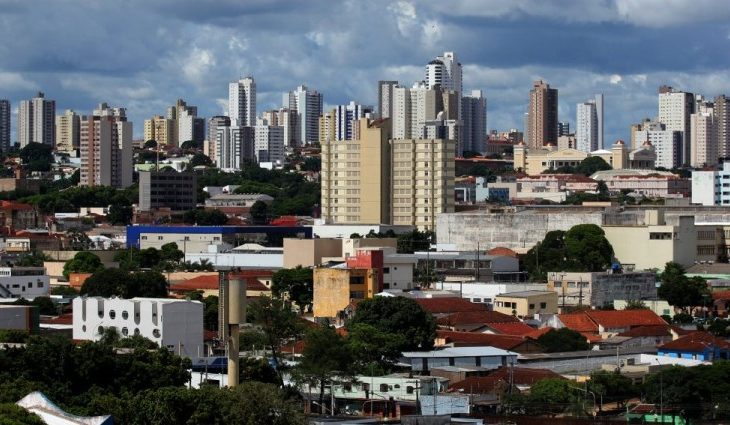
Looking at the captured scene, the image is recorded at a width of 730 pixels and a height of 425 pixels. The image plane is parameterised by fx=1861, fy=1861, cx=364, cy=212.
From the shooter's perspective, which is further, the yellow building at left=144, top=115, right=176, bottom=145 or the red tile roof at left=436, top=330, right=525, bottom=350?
the yellow building at left=144, top=115, right=176, bottom=145

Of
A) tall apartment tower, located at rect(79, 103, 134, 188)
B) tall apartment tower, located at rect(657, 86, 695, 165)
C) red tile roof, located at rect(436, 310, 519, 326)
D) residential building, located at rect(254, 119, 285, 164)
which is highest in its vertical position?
tall apartment tower, located at rect(657, 86, 695, 165)

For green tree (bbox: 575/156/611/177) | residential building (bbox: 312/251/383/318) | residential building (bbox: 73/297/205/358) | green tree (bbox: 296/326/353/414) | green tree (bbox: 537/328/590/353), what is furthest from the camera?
green tree (bbox: 575/156/611/177)

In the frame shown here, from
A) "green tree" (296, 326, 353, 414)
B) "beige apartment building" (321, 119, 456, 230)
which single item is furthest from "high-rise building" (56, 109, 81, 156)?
"green tree" (296, 326, 353, 414)

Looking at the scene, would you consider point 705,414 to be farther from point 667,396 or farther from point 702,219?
point 702,219

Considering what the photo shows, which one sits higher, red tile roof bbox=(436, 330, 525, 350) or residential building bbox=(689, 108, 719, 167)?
residential building bbox=(689, 108, 719, 167)

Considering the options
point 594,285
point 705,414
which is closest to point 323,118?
point 594,285

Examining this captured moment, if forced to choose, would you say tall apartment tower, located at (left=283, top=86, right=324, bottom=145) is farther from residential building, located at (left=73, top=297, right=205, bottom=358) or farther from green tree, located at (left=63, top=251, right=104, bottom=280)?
residential building, located at (left=73, top=297, right=205, bottom=358)
